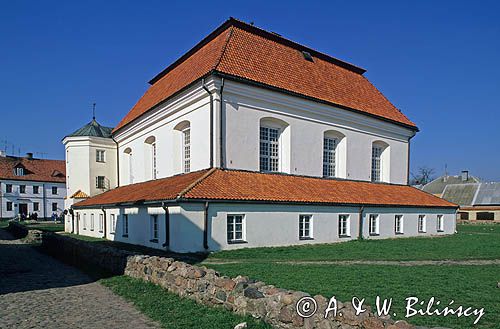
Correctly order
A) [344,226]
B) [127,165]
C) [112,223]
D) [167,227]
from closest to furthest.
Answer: [167,227] < [344,226] < [112,223] < [127,165]

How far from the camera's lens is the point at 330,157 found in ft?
73.6

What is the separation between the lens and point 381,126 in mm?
24828

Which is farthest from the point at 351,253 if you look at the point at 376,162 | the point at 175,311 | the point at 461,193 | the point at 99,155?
the point at 461,193

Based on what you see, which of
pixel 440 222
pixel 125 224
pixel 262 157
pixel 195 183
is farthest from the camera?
pixel 440 222

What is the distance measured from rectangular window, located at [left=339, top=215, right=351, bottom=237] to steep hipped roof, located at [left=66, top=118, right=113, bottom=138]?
20.3m

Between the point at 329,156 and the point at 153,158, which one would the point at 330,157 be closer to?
the point at 329,156

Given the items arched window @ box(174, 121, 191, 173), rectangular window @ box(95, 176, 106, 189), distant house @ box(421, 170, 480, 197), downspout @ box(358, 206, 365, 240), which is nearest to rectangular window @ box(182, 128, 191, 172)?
arched window @ box(174, 121, 191, 173)

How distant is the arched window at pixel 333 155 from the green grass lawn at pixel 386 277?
8.05 meters

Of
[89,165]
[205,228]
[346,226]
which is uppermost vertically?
[89,165]

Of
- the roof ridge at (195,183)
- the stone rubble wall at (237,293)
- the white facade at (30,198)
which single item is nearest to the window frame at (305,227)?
the roof ridge at (195,183)

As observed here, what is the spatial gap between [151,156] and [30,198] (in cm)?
4478

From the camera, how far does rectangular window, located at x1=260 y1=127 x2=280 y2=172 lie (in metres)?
19.2

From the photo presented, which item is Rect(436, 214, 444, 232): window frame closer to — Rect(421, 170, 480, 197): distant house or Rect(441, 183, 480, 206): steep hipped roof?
Rect(441, 183, 480, 206): steep hipped roof

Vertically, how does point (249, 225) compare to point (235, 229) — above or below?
above
